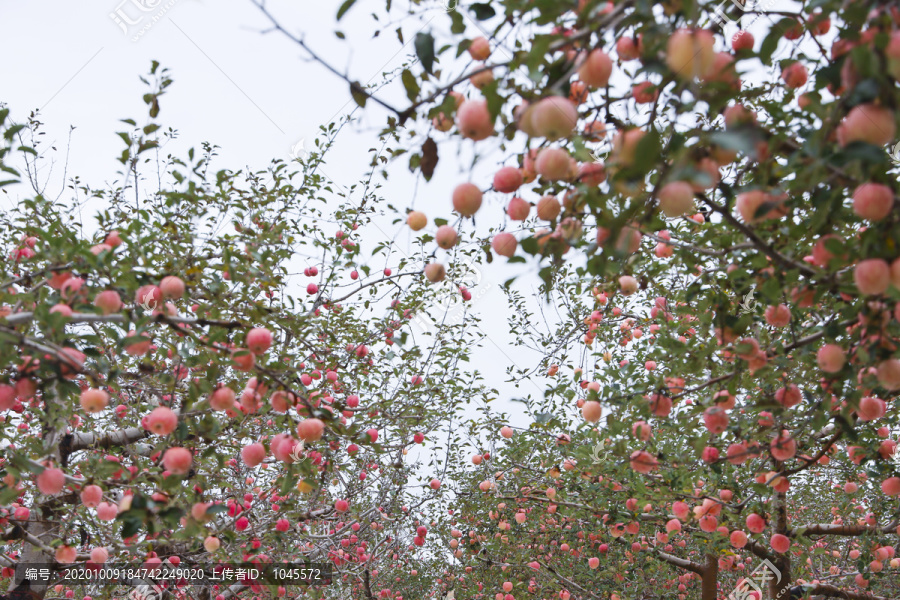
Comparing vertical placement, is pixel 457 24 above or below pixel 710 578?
above

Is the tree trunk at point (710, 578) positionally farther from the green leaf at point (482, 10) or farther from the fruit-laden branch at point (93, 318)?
the green leaf at point (482, 10)

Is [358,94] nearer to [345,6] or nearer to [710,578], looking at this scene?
[345,6]

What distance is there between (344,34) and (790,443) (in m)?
2.02

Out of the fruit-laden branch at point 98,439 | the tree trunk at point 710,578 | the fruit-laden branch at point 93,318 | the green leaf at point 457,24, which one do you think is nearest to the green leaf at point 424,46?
the green leaf at point 457,24

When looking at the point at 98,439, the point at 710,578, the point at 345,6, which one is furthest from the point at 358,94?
the point at 710,578

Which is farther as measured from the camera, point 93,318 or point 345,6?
point 93,318

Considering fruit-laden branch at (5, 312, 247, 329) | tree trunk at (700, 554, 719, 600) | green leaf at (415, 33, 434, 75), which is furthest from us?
tree trunk at (700, 554, 719, 600)

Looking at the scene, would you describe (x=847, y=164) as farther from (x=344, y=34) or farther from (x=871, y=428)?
(x=871, y=428)

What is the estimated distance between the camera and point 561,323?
5.38 meters

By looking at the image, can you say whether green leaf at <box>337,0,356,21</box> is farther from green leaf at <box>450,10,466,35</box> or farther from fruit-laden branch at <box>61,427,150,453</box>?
fruit-laden branch at <box>61,427,150,453</box>

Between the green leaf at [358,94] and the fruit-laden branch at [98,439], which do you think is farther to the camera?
the fruit-laden branch at [98,439]

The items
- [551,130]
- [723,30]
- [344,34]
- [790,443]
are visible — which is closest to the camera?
[551,130]

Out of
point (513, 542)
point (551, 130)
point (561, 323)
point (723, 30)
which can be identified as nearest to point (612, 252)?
point (551, 130)

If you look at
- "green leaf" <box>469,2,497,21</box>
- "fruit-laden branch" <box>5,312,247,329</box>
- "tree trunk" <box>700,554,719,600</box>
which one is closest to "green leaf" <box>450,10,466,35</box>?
"green leaf" <box>469,2,497,21</box>
